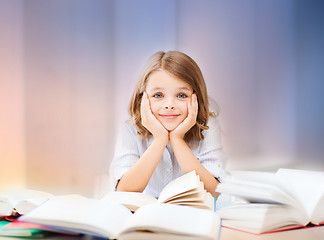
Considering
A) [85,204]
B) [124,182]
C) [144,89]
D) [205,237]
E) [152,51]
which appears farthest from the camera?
[152,51]

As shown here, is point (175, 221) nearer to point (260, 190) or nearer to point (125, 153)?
point (260, 190)

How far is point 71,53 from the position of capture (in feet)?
5.26

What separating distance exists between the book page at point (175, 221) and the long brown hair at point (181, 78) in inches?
25.4

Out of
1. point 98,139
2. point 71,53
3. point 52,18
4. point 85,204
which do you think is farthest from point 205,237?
point 52,18

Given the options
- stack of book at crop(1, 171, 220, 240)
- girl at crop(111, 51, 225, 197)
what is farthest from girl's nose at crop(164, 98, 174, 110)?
stack of book at crop(1, 171, 220, 240)

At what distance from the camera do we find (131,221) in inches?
29.1

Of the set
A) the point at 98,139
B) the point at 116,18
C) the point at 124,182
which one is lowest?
the point at 124,182

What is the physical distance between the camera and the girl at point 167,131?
4.18 feet

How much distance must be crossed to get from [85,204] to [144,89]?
668mm

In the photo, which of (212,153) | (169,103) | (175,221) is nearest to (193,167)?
(212,153)

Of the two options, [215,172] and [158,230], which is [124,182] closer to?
[215,172]

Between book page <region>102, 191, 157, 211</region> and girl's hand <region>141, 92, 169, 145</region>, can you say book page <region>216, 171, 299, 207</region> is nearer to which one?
book page <region>102, 191, 157, 211</region>

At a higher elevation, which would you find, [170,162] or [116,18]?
[116,18]

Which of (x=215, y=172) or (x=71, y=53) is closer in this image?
(x=215, y=172)
